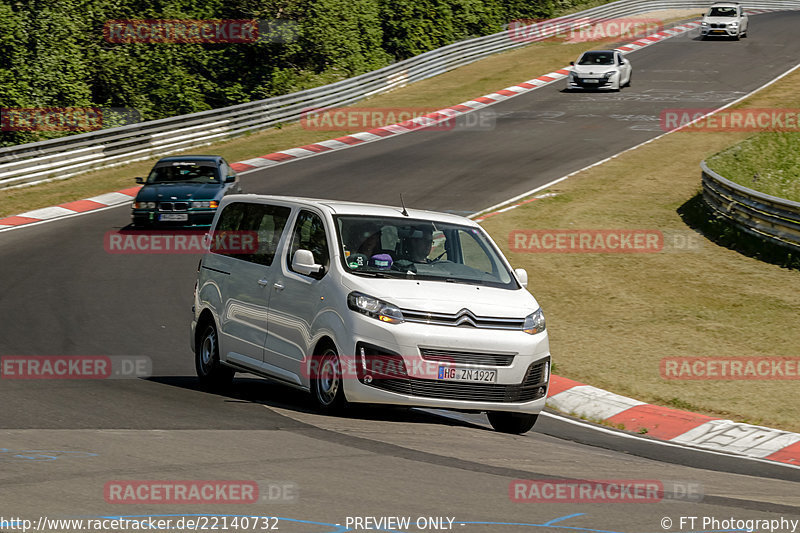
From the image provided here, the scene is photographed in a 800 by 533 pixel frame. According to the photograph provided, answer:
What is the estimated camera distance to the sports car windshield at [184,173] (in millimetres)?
22500

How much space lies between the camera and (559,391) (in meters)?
12.4

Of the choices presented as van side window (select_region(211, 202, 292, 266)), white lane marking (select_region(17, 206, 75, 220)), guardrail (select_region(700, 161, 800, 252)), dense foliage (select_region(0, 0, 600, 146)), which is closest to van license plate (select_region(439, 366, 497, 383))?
van side window (select_region(211, 202, 292, 266))

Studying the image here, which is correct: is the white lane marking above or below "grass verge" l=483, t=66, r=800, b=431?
above

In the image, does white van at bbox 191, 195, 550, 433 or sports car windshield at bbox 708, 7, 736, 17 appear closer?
white van at bbox 191, 195, 550, 433

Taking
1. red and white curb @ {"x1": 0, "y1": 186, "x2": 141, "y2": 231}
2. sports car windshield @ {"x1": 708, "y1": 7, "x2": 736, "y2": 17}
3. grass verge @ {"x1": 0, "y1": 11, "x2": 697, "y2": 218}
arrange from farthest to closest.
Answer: sports car windshield @ {"x1": 708, "y1": 7, "x2": 736, "y2": 17} → grass verge @ {"x1": 0, "y1": 11, "x2": 697, "y2": 218} → red and white curb @ {"x1": 0, "y1": 186, "x2": 141, "y2": 231}

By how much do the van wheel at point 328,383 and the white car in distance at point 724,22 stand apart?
159 feet

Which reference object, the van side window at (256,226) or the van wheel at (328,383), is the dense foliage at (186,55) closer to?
the van side window at (256,226)

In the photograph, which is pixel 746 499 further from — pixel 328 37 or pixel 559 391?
pixel 328 37

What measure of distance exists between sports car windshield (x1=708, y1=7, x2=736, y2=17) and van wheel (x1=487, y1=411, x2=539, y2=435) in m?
48.6

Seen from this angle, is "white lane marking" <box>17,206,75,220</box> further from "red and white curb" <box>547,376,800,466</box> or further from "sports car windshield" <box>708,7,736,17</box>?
"sports car windshield" <box>708,7,736,17</box>

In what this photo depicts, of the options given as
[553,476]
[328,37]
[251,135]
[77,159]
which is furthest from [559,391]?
[328,37]

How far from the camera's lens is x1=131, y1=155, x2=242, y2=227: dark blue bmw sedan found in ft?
70.5

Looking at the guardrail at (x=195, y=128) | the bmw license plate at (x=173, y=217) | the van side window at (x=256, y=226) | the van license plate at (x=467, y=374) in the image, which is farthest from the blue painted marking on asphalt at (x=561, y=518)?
the guardrail at (x=195, y=128)

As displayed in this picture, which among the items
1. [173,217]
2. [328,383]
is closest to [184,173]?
[173,217]
